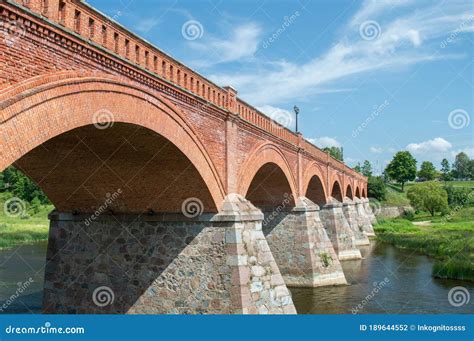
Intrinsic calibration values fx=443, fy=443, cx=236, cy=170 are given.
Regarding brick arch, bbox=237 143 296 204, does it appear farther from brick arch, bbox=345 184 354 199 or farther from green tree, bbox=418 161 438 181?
green tree, bbox=418 161 438 181

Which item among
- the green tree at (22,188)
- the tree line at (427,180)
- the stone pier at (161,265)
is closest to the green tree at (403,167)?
the tree line at (427,180)

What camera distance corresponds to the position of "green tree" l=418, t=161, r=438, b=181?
4075 inches

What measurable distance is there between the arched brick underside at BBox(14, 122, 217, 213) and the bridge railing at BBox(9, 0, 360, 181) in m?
1.51

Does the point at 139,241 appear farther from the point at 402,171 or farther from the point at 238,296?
the point at 402,171

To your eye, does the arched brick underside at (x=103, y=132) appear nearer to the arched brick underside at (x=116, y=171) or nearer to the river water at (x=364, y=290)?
the arched brick underside at (x=116, y=171)

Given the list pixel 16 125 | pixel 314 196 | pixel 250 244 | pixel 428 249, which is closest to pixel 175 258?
pixel 250 244

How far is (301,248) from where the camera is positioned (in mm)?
20578

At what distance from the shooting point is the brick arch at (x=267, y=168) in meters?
15.0

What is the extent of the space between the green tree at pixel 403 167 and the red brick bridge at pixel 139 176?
269ft

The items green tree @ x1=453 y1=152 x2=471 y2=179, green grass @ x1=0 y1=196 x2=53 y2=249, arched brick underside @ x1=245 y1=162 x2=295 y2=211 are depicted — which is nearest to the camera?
arched brick underside @ x1=245 y1=162 x2=295 y2=211

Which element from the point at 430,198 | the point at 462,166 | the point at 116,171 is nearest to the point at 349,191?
the point at 430,198

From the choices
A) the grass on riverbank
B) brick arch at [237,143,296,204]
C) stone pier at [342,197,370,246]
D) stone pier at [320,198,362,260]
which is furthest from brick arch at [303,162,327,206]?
the grass on riverbank

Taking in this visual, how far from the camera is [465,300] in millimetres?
17562

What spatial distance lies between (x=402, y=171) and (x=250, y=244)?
8562cm
